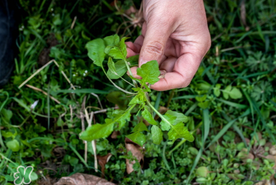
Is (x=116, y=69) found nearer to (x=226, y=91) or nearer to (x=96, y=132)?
(x=96, y=132)

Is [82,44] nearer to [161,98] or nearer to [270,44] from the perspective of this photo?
[161,98]

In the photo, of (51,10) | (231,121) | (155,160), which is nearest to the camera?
(155,160)

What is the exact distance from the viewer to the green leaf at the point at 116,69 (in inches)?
60.3

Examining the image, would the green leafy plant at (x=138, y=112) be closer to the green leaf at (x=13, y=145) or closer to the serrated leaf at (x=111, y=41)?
the serrated leaf at (x=111, y=41)

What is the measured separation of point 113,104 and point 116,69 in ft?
1.96

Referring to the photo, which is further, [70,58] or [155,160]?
[70,58]

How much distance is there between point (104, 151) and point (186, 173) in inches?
30.2

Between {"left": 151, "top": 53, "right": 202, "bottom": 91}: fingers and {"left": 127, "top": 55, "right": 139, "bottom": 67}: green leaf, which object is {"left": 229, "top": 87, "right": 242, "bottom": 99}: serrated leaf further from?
{"left": 127, "top": 55, "right": 139, "bottom": 67}: green leaf

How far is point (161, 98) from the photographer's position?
7.06 ft

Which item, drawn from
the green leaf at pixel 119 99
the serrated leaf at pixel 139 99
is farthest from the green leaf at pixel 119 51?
the green leaf at pixel 119 99

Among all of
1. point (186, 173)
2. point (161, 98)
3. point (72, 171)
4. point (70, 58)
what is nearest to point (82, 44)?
point (70, 58)

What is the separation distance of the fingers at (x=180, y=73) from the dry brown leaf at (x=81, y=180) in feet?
2.93

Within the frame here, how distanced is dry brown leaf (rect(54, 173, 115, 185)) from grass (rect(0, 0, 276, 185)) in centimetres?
9

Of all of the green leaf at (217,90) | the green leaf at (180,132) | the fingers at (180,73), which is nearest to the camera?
the green leaf at (180,132)
